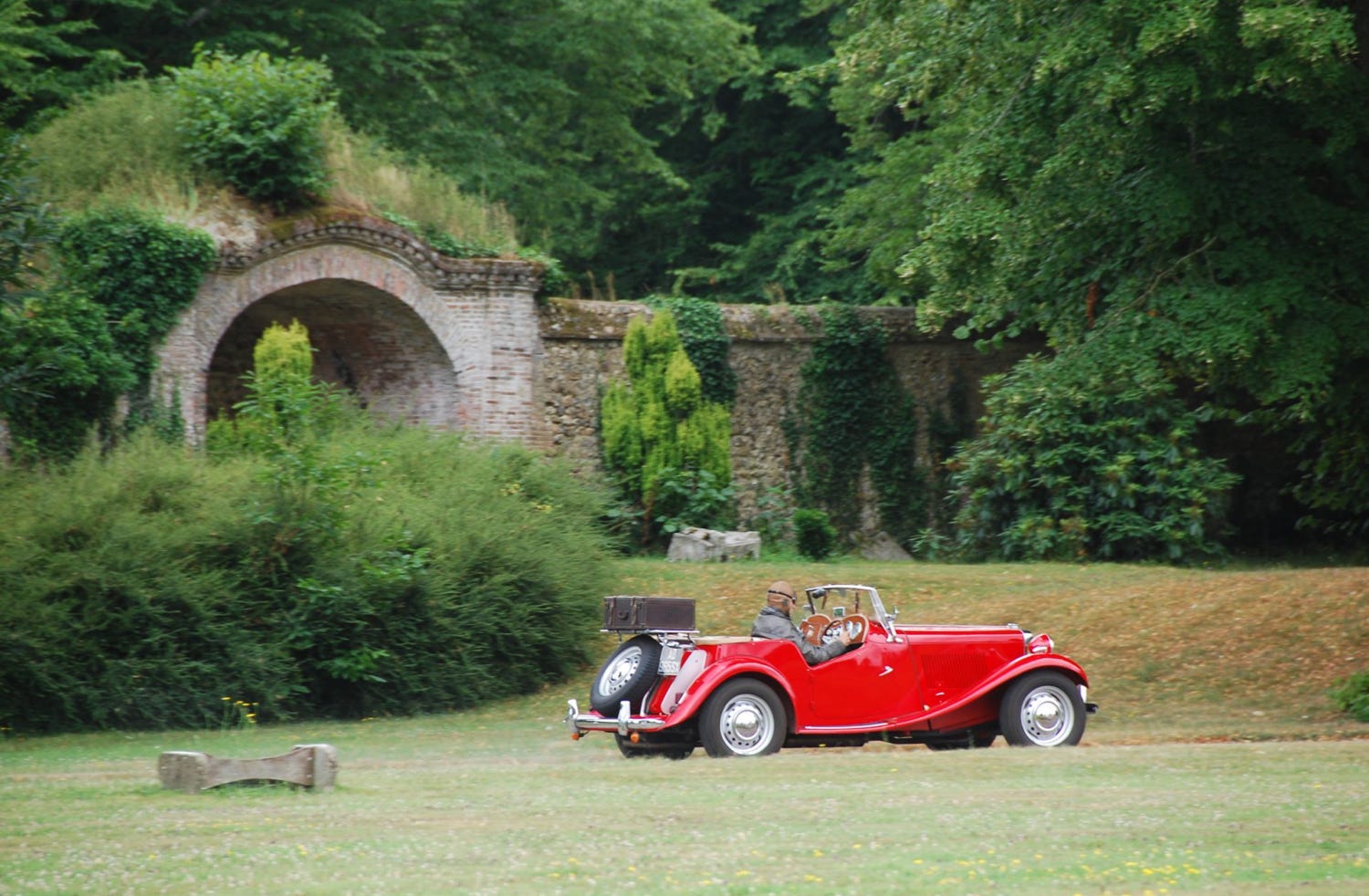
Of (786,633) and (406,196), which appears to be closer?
(786,633)

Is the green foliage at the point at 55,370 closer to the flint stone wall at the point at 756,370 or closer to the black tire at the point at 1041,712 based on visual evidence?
the flint stone wall at the point at 756,370

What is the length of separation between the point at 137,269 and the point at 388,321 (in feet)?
14.0

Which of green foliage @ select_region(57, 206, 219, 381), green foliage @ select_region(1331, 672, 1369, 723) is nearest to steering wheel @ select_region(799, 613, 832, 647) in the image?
green foliage @ select_region(1331, 672, 1369, 723)

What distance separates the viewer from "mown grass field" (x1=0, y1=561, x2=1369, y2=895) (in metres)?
7.31

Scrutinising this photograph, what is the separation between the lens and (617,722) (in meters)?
12.4

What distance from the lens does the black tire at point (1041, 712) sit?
12.7m

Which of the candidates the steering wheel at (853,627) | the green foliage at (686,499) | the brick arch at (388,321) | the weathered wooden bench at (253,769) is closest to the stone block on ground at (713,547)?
the green foliage at (686,499)

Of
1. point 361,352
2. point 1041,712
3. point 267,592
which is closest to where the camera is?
point 1041,712

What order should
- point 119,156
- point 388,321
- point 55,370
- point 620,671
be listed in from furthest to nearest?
point 388,321, point 119,156, point 55,370, point 620,671

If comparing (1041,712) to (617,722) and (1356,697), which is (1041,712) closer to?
(617,722)

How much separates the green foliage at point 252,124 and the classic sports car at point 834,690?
1308 cm

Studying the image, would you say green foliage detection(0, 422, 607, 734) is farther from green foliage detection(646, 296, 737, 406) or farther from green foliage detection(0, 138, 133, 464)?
green foliage detection(646, 296, 737, 406)

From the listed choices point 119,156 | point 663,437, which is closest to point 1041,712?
point 663,437

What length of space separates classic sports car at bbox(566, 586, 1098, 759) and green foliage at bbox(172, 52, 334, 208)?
42.9 ft
